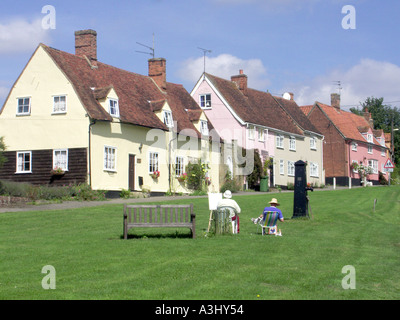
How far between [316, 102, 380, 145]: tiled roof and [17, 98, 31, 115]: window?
37.5m

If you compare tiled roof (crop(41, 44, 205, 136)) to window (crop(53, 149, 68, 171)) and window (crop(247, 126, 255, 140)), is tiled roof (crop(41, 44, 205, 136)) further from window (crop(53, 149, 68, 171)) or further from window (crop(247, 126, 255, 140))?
window (crop(247, 126, 255, 140))

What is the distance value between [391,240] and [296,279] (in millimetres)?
7146

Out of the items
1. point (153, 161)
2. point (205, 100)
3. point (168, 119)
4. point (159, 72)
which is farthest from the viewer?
point (205, 100)

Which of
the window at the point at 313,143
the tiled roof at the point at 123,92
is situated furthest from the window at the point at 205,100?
the window at the point at 313,143

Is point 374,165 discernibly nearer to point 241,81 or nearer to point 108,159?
point 241,81

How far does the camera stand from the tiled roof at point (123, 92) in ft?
104

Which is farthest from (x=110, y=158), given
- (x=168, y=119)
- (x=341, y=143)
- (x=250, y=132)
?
(x=341, y=143)

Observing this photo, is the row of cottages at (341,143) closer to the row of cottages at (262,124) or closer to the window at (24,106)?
the row of cottages at (262,124)

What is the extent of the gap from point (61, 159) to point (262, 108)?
23.2 m

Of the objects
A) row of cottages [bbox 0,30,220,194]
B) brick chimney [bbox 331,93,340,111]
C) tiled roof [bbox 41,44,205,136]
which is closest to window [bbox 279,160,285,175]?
tiled roof [bbox 41,44,205,136]

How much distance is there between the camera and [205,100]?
4691 cm

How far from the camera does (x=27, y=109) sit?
3262 centimetres

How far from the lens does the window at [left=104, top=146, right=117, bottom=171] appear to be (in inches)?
1251

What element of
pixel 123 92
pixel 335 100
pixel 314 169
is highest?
pixel 335 100
